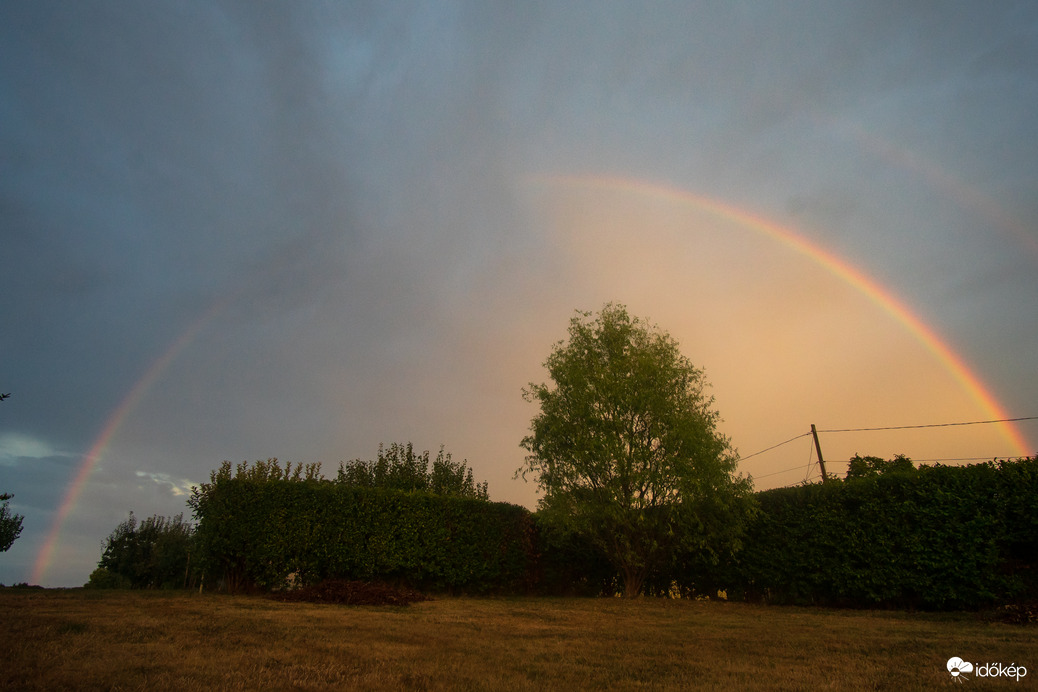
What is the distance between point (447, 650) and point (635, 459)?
1169 cm

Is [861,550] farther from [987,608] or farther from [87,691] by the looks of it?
[87,691]

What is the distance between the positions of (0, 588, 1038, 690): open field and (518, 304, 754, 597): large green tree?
6.21 m

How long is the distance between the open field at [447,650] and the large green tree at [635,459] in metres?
6.21

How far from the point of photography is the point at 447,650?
7551 millimetres

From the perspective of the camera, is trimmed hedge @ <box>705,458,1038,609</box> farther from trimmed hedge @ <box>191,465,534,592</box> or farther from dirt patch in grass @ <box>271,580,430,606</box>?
dirt patch in grass @ <box>271,580,430,606</box>

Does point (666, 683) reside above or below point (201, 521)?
below

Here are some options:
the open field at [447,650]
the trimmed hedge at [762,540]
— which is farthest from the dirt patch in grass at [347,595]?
the trimmed hedge at [762,540]

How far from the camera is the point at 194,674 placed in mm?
5469

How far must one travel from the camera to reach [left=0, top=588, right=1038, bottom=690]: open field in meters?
5.59

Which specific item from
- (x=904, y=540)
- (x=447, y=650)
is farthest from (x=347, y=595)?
(x=904, y=540)

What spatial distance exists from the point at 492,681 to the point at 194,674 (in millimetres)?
2911

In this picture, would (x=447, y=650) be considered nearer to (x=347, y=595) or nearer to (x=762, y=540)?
(x=347, y=595)

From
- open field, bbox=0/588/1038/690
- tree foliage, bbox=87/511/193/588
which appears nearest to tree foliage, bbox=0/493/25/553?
tree foliage, bbox=87/511/193/588

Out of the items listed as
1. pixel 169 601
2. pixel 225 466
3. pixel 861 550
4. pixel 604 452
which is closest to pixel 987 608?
pixel 861 550
